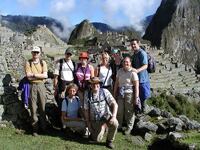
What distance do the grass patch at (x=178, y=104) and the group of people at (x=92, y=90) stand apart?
2432 centimetres

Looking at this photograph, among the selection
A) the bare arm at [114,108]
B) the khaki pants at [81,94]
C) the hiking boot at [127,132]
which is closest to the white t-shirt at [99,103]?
the bare arm at [114,108]

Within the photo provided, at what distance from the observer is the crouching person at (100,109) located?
40.7 ft

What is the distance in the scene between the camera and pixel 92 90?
12523mm

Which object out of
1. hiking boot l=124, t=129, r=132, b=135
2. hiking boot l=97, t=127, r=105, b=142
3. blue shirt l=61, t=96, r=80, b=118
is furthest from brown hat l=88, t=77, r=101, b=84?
hiking boot l=124, t=129, r=132, b=135

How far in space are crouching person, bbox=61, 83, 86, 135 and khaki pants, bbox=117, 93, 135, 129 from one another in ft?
4.04

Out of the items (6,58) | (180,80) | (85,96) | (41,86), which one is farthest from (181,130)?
(180,80)

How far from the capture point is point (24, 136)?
514 inches

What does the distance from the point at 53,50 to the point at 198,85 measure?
19.8 metres

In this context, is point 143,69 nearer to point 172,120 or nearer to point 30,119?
point 172,120

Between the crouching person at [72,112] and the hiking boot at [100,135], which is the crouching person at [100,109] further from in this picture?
the crouching person at [72,112]

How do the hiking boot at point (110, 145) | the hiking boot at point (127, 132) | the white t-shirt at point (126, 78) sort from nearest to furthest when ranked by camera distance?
the hiking boot at point (110, 145) < the white t-shirt at point (126, 78) < the hiking boot at point (127, 132)

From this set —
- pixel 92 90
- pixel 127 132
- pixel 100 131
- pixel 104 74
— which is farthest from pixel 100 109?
pixel 127 132

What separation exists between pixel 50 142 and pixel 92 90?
5.61ft

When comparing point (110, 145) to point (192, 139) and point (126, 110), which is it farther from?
point (192, 139)
